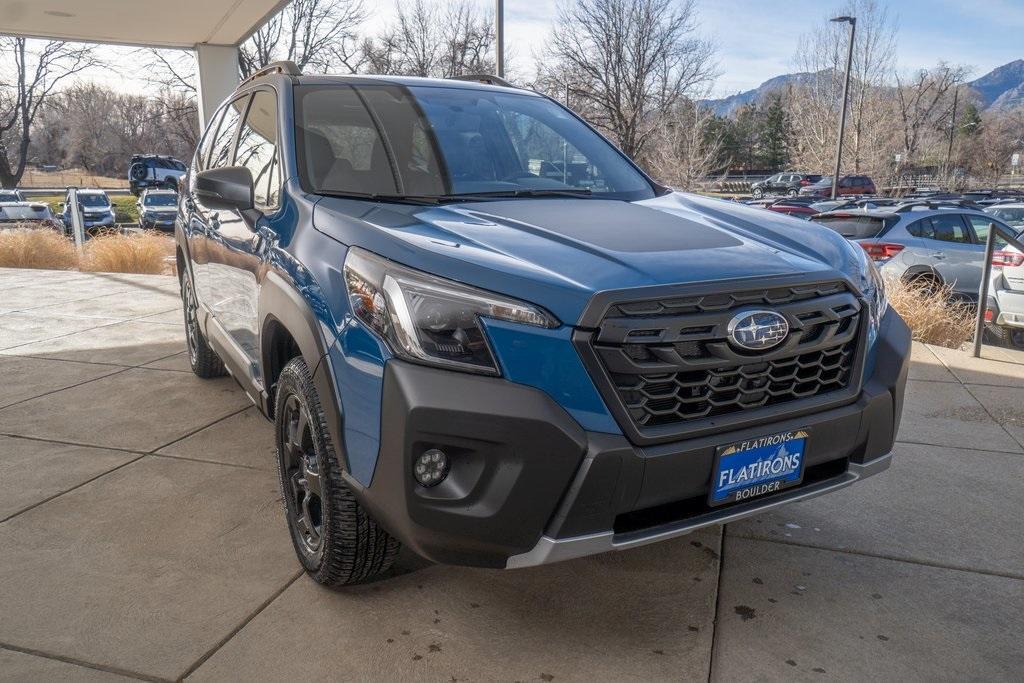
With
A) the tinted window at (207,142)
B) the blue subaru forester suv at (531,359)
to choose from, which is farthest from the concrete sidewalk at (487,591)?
the tinted window at (207,142)

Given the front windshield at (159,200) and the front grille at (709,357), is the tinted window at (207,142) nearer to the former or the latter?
the front grille at (709,357)

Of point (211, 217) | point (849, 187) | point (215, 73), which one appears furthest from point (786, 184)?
point (211, 217)

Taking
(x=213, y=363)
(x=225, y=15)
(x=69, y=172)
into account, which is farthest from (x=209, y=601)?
(x=69, y=172)

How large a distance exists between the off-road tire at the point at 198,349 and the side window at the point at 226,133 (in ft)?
3.29

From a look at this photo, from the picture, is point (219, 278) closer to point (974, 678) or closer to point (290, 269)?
point (290, 269)

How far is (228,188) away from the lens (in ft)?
10.4

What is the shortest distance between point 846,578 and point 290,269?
2.30 meters

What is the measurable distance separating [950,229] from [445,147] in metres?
10.4

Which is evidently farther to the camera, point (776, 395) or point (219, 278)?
point (219, 278)

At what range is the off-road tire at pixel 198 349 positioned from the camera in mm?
5352

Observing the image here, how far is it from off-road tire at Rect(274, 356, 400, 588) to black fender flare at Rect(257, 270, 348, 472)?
0.27 ft

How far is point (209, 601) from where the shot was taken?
281 cm

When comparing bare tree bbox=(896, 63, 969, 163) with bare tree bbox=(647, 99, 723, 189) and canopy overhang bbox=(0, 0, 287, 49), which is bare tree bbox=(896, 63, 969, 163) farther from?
canopy overhang bbox=(0, 0, 287, 49)

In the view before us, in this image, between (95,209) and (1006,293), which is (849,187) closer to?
(95,209)
